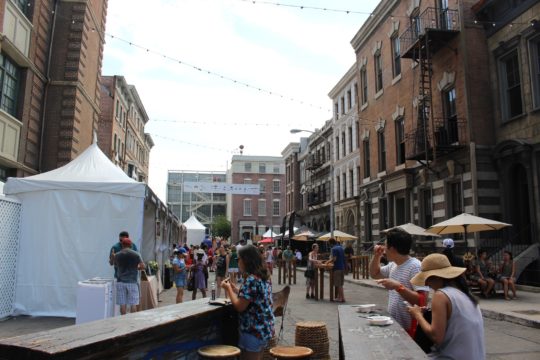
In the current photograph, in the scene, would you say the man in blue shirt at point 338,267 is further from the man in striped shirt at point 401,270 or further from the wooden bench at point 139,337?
the man in striped shirt at point 401,270

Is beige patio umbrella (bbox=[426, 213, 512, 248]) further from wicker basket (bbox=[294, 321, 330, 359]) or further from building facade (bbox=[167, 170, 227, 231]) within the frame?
building facade (bbox=[167, 170, 227, 231])

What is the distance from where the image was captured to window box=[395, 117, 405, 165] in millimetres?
23175

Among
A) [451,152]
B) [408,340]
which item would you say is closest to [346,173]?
[451,152]

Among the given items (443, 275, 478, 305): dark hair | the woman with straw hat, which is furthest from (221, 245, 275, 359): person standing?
(443, 275, 478, 305): dark hair

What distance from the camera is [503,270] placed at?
1381 centimetres

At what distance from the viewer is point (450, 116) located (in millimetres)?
19031

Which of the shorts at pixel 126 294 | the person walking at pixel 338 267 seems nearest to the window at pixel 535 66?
the person walking at pixel 338 267

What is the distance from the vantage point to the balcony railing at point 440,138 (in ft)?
58.3

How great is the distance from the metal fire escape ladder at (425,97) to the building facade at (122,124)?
83.6 feet

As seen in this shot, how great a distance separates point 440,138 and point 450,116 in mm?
1090

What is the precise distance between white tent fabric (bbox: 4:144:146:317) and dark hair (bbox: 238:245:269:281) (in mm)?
6711

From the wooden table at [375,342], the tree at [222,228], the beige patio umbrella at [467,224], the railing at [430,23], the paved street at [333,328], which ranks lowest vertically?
the paved street at [333,328]

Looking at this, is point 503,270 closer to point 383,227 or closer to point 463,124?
point 463,124

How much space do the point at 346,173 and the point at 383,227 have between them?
10.1 meters
